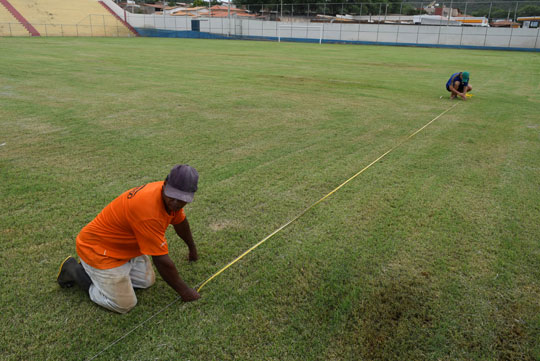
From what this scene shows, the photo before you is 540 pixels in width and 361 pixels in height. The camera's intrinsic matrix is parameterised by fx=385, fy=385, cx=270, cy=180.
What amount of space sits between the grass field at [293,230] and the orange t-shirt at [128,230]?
0.42 metres

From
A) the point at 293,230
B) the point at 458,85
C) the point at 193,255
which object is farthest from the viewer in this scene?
the point at 458,85

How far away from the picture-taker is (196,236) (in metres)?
3.89

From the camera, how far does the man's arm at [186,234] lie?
124 inches

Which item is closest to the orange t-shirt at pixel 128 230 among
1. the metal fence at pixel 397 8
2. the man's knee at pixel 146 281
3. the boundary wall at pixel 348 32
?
the man's knee at pixel 146 281

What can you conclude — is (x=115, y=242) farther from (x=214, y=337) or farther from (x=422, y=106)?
(x=422, y=106)

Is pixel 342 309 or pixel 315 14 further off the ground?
pixel 315 14

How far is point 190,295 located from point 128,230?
68 centimetres

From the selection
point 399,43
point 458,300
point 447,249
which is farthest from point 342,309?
point 399,43

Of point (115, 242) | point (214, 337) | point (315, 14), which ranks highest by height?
point (315, 14)

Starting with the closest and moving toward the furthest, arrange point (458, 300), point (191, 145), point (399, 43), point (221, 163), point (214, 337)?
point (214, 337) → point (458, 300) → point (221, 163) → point (191, 145) → point (399, 43)

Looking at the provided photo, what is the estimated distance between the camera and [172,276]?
2.74 m

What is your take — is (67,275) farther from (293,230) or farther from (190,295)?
(293,230)

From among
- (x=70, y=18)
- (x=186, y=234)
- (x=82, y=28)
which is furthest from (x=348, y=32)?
(x=186, y=234)

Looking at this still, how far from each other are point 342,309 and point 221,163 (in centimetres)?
339
